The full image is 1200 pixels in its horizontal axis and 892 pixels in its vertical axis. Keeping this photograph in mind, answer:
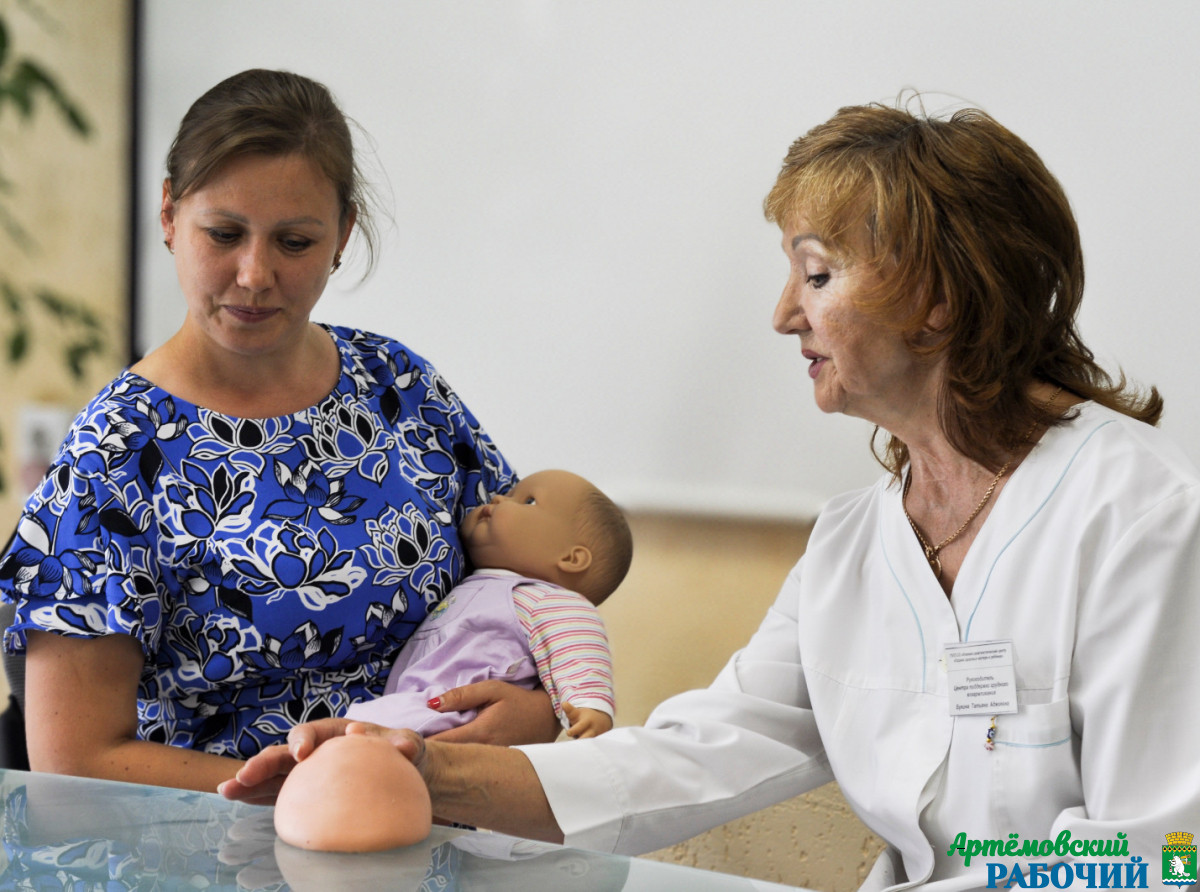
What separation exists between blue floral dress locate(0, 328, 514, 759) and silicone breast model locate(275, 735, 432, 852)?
64 cm

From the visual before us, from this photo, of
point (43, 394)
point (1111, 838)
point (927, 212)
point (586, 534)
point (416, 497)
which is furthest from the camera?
point (43, 394)

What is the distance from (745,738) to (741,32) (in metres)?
1.48

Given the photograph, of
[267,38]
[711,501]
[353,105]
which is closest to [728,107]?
[711,501]

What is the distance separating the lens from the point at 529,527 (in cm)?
197

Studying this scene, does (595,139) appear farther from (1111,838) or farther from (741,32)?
(1111,838)

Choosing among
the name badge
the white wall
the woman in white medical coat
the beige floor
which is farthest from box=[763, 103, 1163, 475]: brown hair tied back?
the beige floor

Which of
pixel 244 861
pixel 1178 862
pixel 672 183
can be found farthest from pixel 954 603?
pixel 672 183

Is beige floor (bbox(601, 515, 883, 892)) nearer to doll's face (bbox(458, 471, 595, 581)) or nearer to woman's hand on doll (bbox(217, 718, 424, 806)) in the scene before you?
doll's face (bbox(458, 471, 595, 581))

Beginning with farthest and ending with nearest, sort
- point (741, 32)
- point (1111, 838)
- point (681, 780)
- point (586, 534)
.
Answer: point (741, 32) < point (586, 534) < point (681, 780) < point (1111, 838)

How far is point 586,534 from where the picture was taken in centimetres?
207

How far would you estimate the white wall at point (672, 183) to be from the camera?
1.97m

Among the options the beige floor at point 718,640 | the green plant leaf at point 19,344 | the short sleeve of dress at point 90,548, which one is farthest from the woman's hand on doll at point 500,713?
the green plant leaf at point 19,344

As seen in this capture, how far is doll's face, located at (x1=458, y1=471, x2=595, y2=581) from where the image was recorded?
76.9 inches

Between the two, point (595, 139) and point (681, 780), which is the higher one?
point (595, 139)
